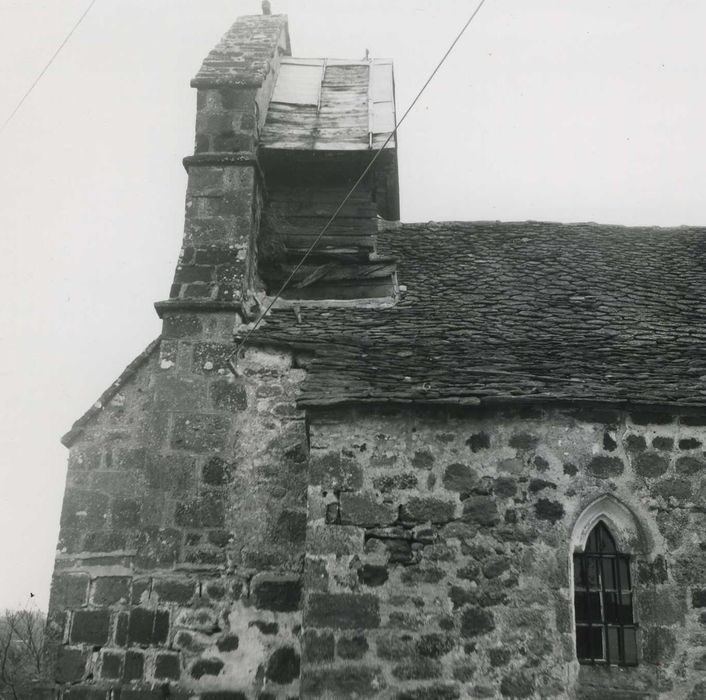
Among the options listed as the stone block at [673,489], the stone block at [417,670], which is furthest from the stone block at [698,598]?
the stone block at [417,670]

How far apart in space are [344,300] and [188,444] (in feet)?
8.40

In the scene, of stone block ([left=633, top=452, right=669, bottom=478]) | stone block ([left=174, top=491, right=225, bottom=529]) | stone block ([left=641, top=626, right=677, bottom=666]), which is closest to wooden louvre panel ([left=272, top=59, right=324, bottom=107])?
stone block ([left=174, top=491, right=225, bottom=529])

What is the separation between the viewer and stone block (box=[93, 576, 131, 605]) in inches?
268

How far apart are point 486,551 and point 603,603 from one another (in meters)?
1.03

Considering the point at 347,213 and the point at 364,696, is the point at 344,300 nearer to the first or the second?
the point at 347,213

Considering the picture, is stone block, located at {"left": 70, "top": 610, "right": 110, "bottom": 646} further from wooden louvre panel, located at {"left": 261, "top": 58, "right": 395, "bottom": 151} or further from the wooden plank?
the wooden plank

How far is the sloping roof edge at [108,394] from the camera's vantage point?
746cm

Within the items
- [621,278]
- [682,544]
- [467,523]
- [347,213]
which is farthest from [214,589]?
[621,278]

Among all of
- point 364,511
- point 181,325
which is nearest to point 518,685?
point 364,511

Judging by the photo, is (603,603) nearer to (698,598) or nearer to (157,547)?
(698,598)

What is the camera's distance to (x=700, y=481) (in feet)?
20.0

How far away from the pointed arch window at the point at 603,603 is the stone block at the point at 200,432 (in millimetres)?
3267

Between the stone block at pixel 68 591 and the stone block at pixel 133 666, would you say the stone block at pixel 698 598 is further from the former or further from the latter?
the stone block at pixel 68 591

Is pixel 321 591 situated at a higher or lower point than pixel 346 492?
lower
